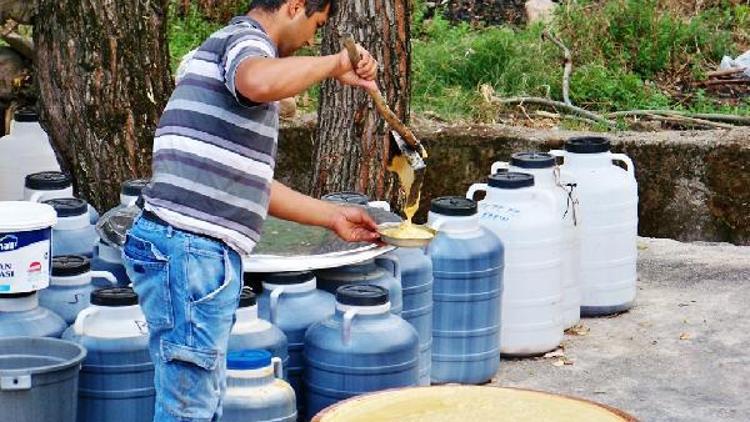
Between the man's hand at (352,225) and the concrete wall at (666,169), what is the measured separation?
3835mm

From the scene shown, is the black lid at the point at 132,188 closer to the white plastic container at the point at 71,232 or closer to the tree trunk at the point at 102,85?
the white plastic container at the point at 71,232

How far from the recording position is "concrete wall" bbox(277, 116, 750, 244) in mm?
7680

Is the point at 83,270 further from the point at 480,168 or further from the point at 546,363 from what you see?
the point at 480,168

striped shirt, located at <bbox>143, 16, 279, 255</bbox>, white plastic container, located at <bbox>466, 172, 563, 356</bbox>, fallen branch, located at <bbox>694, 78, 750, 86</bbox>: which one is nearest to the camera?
striped shirt, located at <bbox>143, 16, 279, 255</bbox>

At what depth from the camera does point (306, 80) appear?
10.2ft

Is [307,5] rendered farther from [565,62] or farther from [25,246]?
[565,62]

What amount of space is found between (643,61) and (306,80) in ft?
22.2

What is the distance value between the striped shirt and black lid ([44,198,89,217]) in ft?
4.83

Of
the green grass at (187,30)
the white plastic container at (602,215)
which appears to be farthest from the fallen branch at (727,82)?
the white plastic container at (602,215)

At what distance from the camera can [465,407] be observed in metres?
3.38

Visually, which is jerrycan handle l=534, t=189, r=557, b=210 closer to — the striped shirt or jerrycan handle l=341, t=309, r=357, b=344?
jerrycan handle l=341, t=309, r=357, b=344

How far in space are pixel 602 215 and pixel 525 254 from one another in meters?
0.66

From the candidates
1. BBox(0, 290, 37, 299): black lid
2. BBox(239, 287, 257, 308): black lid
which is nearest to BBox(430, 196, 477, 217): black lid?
BBox(239, 287, 257, 308): black lid

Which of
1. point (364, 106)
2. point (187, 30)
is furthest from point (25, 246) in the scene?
point (187, 30)
